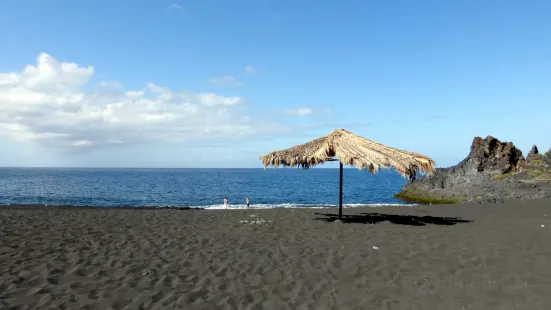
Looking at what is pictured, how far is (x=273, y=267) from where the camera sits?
8.71 metres

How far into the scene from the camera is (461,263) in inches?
358

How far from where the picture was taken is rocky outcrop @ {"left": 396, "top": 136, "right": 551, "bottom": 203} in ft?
106

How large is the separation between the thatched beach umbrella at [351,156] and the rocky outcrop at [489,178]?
2129cm

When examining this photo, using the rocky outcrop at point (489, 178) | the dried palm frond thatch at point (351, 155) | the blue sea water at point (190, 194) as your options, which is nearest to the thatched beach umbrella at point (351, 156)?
the dried palm frond thatch at point (351, 155)

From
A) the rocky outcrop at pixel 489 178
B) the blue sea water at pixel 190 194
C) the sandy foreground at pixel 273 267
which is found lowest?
the blue sea water at pixel 190 194

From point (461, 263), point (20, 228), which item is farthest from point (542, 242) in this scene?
point (20, 228)

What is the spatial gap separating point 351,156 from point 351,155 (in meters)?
0.08

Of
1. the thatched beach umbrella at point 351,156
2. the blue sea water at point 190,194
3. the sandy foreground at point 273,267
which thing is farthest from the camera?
the blue sea water at point 190,194

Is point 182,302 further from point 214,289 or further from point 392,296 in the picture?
point 392,296

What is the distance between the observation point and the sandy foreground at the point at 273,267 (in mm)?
6797

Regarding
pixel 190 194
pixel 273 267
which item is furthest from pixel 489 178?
pixel 190 194

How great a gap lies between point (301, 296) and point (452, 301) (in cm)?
293

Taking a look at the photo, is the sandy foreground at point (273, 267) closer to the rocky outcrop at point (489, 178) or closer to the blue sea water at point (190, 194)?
the blue sea water at point (190, 194)

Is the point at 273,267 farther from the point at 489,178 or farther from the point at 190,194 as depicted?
the point at 190,194
